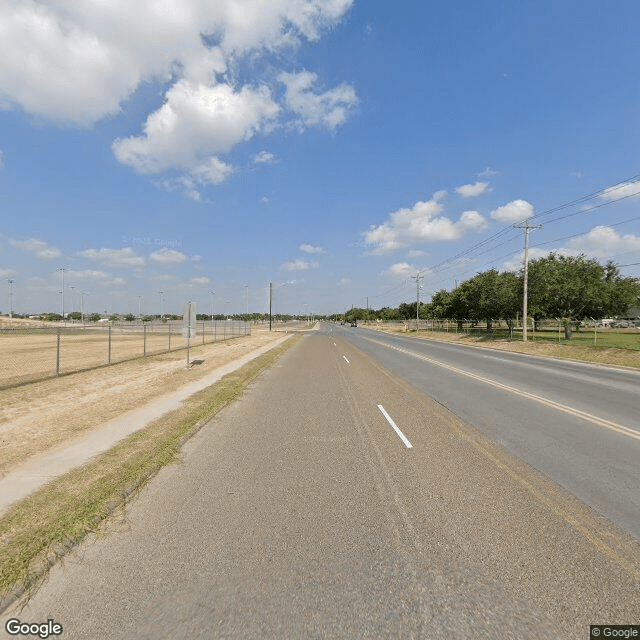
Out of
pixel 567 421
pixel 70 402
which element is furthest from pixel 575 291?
pixel 70 402

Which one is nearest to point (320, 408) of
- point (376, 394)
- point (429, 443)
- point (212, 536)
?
point (376, 394)

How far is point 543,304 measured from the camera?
42.0 meters

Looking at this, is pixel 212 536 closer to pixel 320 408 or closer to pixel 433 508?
pixel 433 508

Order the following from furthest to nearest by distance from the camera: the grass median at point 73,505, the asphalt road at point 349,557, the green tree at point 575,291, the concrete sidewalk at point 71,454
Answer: the green tree at point 575,291 < the concrete sidewalk at point 71,454 < the grass median at point 73,505 < the asphalt road at point 349,557

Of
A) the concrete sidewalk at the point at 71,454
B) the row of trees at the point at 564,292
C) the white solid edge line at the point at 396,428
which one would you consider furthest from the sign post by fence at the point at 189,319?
the row of trees at the point at 564,292

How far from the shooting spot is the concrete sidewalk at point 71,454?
15.9 feet

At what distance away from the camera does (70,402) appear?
1024cm

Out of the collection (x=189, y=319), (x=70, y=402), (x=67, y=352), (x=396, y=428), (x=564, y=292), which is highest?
(x=564, y=292)

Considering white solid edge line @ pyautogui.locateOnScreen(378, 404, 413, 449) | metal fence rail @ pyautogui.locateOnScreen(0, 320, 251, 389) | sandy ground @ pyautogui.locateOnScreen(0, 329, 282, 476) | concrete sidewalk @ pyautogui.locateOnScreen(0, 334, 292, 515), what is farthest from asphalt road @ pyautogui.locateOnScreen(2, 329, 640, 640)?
metal fence rail @ pyautogui.locateOnScreen(0, 320, 251, 389)

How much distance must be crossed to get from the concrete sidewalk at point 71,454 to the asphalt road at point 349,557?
4.60 feet

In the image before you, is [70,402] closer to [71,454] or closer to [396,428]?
[71,454]

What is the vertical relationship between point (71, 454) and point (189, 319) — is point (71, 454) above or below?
below

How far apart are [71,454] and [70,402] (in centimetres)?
480

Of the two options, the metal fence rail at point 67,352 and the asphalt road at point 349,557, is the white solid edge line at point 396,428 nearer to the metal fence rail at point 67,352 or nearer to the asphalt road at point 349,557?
the asphalt road at point 349,557
